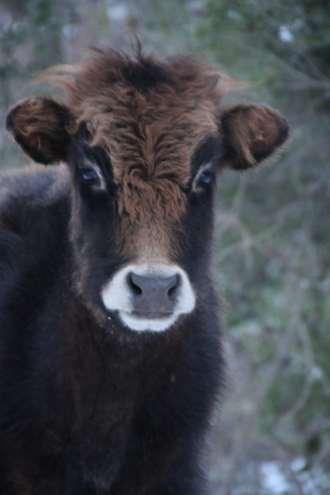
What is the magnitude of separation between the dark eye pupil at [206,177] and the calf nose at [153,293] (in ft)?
2.31

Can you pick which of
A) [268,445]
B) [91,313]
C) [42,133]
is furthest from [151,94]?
[268,445]

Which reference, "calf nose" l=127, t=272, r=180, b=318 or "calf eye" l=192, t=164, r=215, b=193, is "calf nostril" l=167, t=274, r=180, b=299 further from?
"calf eye" l=192, t=164, r=215, b=193

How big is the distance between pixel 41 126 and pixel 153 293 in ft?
4.20

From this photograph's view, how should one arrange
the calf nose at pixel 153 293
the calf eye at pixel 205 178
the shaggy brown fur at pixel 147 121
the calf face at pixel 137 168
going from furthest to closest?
the calf eye at pixel 205 178
the shaggy brown fur at pixel 147 121
the calf face at pixel 137 168
the calf nose at pixel 153 293

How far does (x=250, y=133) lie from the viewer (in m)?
6.23

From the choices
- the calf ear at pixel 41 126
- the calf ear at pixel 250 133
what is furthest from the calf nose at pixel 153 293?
the calf ear at pixel 250 133

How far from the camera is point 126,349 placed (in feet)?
19.1

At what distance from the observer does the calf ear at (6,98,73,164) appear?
5895mm

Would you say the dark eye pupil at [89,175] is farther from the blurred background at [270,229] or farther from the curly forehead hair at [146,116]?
the blurred background at [270,229]

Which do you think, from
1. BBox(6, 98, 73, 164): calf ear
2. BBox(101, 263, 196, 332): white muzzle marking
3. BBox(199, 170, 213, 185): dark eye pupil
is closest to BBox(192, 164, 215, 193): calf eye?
BBox(199, 170, 213, 185): dark eye pupil

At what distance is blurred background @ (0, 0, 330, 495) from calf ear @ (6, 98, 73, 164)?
3.85m

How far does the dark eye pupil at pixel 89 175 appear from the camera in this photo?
222 inches

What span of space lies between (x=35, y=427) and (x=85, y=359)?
0.42m

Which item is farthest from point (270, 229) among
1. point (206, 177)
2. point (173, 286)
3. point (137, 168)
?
point (173, 286)
